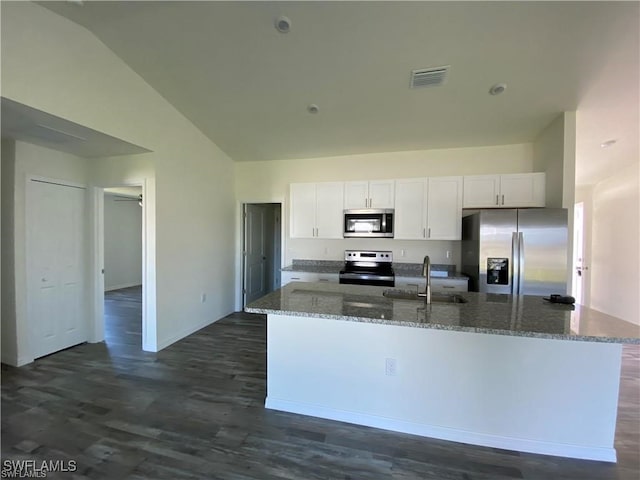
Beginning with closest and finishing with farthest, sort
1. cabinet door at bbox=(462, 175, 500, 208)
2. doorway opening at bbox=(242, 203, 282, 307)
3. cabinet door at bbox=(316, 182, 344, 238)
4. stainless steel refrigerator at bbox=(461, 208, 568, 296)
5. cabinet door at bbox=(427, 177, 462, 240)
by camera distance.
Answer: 1. stainless steel refrigerator at bbox=(461, 208, 568, 296)
2. cabinet door at bbox=(462, 175, 500, 208)
3. cabinet door at bbox=(427, 177, 462, 240)
4. cabinet door at bbox=(316, 182, 344, 238)
5. doorway opening at bbox=(242, 203, 282, 307)

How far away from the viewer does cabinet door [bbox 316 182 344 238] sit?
4.44 metres

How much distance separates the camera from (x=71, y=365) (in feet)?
10.4

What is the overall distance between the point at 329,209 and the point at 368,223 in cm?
65

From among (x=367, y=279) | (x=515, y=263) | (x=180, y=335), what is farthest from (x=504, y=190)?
(x=180, y=335)

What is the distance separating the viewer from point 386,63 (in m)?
Result: 2.71

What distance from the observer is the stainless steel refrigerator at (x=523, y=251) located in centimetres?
320

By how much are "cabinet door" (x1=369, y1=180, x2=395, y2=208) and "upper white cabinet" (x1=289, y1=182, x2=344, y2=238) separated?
457mm

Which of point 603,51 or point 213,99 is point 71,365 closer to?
point 213,99

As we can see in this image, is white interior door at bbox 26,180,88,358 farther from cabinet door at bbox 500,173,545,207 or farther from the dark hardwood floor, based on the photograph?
cabinet door at bbox 500,173,545,207

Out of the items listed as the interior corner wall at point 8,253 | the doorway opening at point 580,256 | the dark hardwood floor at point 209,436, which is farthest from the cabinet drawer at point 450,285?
the interior corner wall at point 8,253

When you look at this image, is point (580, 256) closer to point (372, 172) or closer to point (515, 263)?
point (515, 263)


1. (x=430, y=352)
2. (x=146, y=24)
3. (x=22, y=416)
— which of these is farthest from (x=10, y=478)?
(x=146, y=24)

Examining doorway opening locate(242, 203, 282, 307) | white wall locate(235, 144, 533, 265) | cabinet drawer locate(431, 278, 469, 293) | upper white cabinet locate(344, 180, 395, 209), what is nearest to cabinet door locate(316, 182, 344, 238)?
upper white cabinet locate(344, 180, 395, 209)

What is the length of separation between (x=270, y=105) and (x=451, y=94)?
2047 mm
